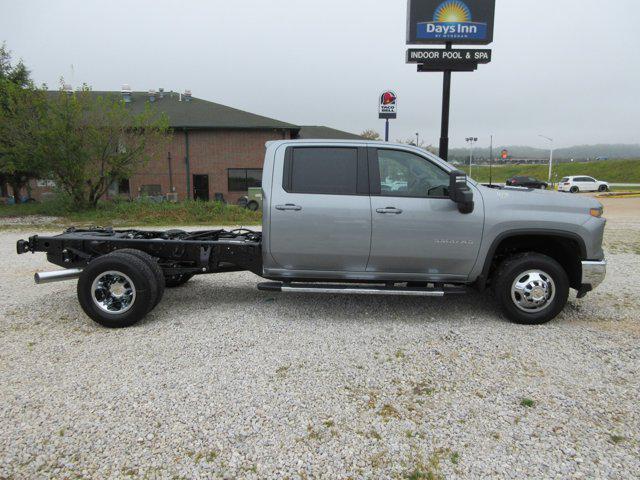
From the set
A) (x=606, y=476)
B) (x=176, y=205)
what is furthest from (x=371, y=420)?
(x=176, y=205)

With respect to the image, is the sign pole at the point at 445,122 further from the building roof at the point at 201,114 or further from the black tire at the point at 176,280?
the building roof at the point at 201,114

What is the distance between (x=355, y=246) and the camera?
4742 millimetres

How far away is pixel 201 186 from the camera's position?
92.1 ft

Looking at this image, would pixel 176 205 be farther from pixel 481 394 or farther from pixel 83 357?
pixel 481 394

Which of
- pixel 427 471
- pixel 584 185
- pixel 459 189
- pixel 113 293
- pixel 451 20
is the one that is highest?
pixel 451 20

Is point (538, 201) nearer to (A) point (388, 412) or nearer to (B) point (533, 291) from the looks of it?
(B) point (533, 291)

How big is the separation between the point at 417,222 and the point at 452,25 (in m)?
9.77

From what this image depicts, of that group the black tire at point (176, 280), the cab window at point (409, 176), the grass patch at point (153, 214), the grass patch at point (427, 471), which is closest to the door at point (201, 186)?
the grass patch at point (153, 214)

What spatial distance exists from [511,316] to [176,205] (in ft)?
48.8

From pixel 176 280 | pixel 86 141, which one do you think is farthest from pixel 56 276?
pixel 86 141

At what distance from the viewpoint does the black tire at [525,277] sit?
15.4 ft

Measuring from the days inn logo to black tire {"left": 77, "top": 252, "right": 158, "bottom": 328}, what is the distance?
10.8 meters

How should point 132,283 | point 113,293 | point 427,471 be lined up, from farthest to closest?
1. point 113,293
2. point 132,283
3. point 427,471

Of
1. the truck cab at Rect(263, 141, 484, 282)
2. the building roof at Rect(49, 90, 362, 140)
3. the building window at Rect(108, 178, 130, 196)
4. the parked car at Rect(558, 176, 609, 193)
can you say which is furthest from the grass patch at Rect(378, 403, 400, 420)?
the parked car at Rect(558, 176, 609, 193)
